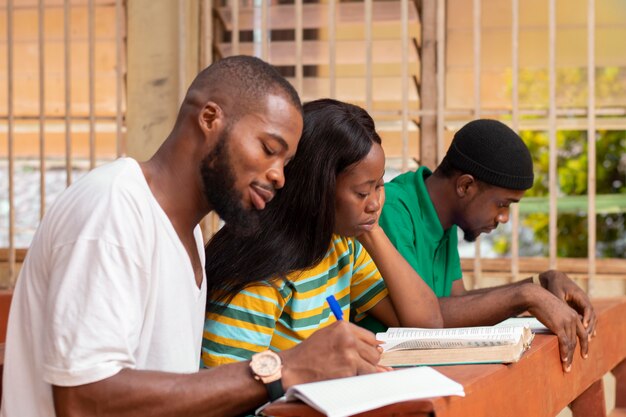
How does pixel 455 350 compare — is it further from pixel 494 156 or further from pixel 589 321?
pixel 494 156

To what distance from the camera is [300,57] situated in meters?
4.60

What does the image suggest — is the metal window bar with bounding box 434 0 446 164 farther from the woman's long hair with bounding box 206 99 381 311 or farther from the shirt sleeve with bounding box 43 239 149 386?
the shirt sleeve with bounding box 43 239 149 386

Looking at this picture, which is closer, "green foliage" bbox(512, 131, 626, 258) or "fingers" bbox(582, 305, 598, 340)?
"fingers" bbox(582, 305, 598, 340)

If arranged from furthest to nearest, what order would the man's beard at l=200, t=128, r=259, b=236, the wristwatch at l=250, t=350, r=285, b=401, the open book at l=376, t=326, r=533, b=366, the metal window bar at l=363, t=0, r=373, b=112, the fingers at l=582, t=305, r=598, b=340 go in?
1. the metal window bar at l=363, t=0, r=373, b=112
2. the fingers at l=582, t=305, r=598, b=340
3. the open book at l=376, t=326, r=533, b=366
4. the man's beard at l=200, t=128, r=259, b=236
5. the wristwatch at l=250, t=350, r=285, b=401

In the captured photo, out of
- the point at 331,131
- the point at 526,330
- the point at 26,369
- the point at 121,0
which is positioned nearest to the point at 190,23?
the point at 121,0

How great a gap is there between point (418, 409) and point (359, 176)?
0.88m

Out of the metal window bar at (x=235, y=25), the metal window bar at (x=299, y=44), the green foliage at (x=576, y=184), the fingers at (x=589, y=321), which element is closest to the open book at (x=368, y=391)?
the fingers at (x=589, y=321)

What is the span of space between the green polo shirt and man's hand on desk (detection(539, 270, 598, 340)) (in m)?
0.31

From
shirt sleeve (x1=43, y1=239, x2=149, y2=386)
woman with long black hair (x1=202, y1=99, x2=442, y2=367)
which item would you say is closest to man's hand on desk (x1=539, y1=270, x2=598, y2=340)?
woman with long black hair (x1=202, y1=99, x2=442, y2=367)

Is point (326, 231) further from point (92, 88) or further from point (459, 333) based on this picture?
point (92, 88)

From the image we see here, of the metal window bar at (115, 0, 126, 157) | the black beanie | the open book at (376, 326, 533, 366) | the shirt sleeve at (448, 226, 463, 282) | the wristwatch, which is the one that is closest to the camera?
the wristwatch

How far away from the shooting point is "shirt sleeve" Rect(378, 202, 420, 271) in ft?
8.66

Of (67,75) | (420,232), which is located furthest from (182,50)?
(420,232)

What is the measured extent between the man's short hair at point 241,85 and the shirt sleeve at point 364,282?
0.79 meters
